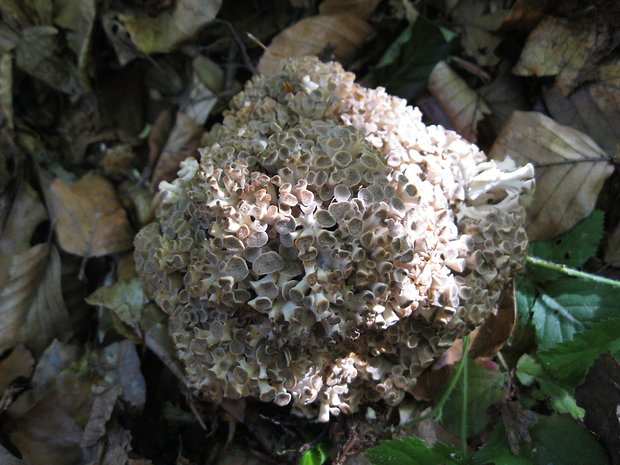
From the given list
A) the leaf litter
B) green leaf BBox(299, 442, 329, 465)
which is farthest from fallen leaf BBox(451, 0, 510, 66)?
green leaf BBox(299, 442, 329, 465)

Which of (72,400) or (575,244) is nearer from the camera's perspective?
(575,244)

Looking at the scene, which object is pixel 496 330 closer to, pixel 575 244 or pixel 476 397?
pixel 476 397

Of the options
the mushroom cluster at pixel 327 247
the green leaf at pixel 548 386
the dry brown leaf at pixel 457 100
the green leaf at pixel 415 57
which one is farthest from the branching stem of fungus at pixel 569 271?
the green leaf at pixel 415 57

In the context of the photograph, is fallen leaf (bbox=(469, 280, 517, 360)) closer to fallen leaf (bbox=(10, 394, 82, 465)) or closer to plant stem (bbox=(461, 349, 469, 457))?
plant stem (bbox=(461, 349, 469, 457))

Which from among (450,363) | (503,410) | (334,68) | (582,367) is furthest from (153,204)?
(582,367)

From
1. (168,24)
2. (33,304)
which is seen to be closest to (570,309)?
(168,24)

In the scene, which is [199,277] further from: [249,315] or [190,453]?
[190,453]
